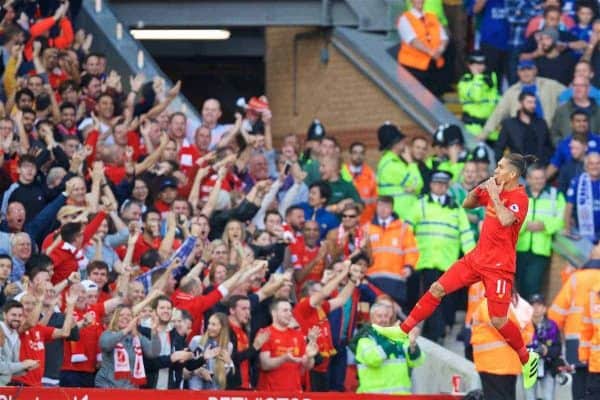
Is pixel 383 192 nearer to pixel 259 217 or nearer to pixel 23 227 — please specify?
pixel 259 217

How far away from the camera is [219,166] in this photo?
23.9 meters

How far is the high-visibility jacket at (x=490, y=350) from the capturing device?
19.4 metres

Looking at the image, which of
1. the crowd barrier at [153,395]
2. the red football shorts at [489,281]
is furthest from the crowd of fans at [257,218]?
the red football shorts at [489,281]

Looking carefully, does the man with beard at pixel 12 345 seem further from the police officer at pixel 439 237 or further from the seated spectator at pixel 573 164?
the seated spectator at pixel 573 164

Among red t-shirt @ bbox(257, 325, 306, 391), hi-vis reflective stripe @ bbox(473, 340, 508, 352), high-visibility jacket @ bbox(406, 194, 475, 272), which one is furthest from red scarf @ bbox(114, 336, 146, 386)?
high-visibility jacket @ bbox(406, 194, 475, 272)

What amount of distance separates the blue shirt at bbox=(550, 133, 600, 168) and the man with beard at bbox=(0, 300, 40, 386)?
800 cm

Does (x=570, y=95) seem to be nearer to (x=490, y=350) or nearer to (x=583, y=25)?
(x=583, y=25)

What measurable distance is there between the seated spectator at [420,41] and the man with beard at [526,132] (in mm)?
2283

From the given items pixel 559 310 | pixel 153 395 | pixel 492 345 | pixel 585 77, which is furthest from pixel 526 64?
pixel 153 395

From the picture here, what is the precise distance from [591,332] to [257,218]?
4578mm

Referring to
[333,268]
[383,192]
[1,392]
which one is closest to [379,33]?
[383,192]

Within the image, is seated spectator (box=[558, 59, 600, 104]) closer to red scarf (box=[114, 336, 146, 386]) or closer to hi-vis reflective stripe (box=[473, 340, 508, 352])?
hi-vis reflective stripe (box=[473, 340, 508, 352])

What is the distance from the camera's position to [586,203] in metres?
24.3

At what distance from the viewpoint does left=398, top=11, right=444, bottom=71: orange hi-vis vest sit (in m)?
27.5
